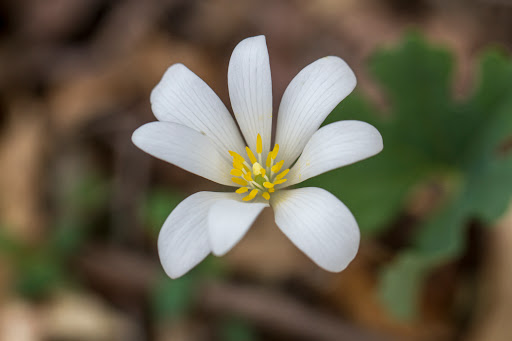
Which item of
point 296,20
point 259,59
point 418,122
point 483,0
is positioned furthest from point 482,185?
point 296,20

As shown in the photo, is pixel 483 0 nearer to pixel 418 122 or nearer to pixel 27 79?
pixel 418 122

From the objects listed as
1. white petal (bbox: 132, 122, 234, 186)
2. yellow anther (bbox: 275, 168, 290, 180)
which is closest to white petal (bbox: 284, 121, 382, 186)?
yellow anther (bbox: 275, 168, 290, 180)

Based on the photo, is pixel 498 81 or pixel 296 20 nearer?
pixel 498 81

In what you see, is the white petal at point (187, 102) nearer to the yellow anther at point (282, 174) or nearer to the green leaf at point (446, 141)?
the yellow anther at point (282, 174)

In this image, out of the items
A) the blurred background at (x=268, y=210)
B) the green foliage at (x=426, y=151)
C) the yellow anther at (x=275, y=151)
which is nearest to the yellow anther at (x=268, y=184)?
the yellow anther at (x=275, y=151)

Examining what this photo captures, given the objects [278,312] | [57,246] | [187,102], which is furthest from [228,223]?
[57,246]

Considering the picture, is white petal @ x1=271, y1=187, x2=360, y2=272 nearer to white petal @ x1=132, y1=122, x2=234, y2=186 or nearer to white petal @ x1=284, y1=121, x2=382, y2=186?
white petal @ x1=284, y1=121, x2=382, y2=186
